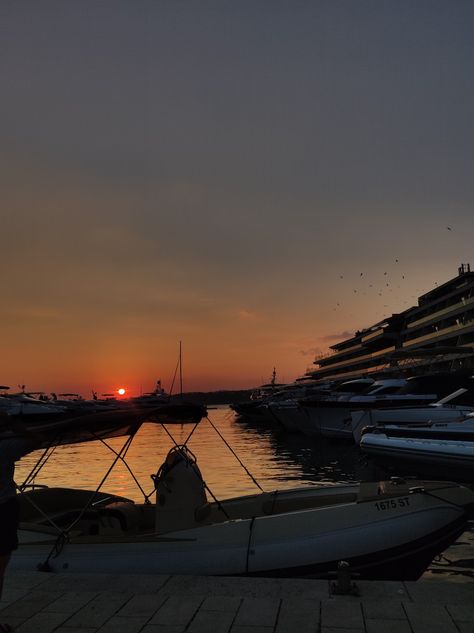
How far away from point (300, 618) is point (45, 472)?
2783 centimetres

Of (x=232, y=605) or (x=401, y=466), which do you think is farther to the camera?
(x=401, y=466)

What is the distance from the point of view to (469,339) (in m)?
75.6

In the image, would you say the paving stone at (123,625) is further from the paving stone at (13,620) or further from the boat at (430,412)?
the boat at (430,412)

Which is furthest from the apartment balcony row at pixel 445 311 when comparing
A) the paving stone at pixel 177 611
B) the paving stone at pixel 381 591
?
the paving stone at pixel 177 611

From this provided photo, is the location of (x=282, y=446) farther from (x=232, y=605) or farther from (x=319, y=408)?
(x=232, y=605)

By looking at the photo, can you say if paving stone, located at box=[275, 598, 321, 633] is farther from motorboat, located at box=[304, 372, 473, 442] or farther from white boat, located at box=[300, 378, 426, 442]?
white boat, located at box=[300, 378, 426, 442]

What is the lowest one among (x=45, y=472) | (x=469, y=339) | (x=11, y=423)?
(x=45, y=472)

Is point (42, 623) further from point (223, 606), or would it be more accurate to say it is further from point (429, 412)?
point (429, 412)

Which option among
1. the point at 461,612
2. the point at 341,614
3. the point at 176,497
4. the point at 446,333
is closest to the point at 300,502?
the point at 176,497

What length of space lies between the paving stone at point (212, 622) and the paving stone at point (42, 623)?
1.22 meters

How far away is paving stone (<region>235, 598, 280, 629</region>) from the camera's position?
17.7 feet

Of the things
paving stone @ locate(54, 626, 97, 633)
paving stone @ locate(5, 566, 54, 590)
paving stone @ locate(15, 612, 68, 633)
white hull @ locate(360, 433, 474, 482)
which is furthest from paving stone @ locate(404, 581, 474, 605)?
white hull @ locate(360, 433, 474, 482)

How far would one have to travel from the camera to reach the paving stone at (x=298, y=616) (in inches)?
207

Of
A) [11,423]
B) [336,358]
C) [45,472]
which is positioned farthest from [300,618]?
[336,358]
